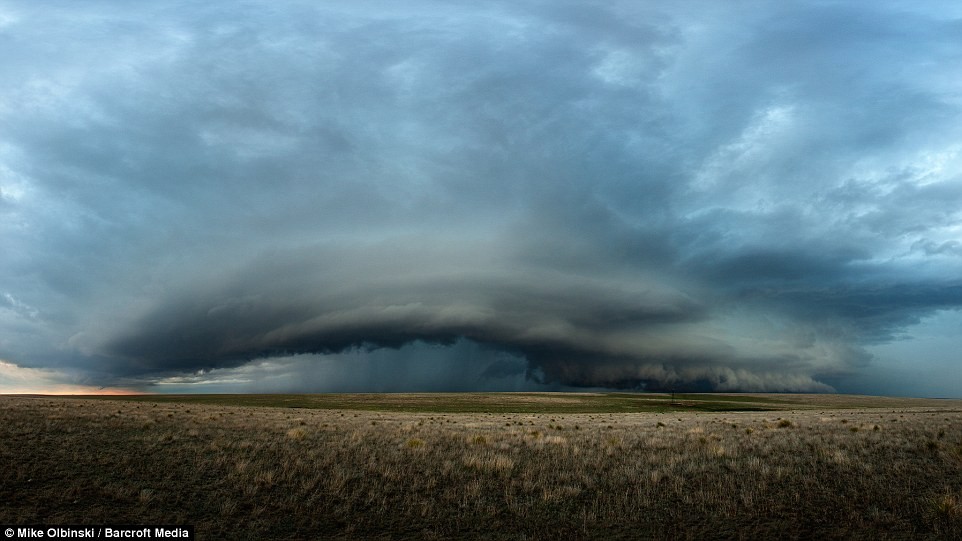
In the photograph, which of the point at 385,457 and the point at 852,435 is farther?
the point at 852,435

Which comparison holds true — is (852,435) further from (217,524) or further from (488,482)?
(217,524)

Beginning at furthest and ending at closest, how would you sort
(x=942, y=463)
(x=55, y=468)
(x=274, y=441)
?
(x=274, y=441) < (x=942, y=463) < (x=55, y=468)

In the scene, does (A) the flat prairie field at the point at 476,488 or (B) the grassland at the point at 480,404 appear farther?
(B) the grassland at the point at 480,404

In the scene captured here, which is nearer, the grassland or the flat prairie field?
the flat prairie field

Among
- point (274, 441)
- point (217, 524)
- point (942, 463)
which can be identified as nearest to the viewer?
point (217, 524)

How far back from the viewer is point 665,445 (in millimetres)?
21516

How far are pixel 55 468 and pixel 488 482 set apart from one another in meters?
12.5

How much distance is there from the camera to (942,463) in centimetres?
1628

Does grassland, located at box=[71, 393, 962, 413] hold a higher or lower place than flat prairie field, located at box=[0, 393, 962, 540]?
lower

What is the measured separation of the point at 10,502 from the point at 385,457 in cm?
988

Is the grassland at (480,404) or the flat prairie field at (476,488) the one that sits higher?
the flat prairie field at (476,488)

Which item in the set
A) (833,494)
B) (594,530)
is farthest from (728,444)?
(594,530)

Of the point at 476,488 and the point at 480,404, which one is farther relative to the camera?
the point at 480,404

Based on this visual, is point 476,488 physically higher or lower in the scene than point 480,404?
higher
